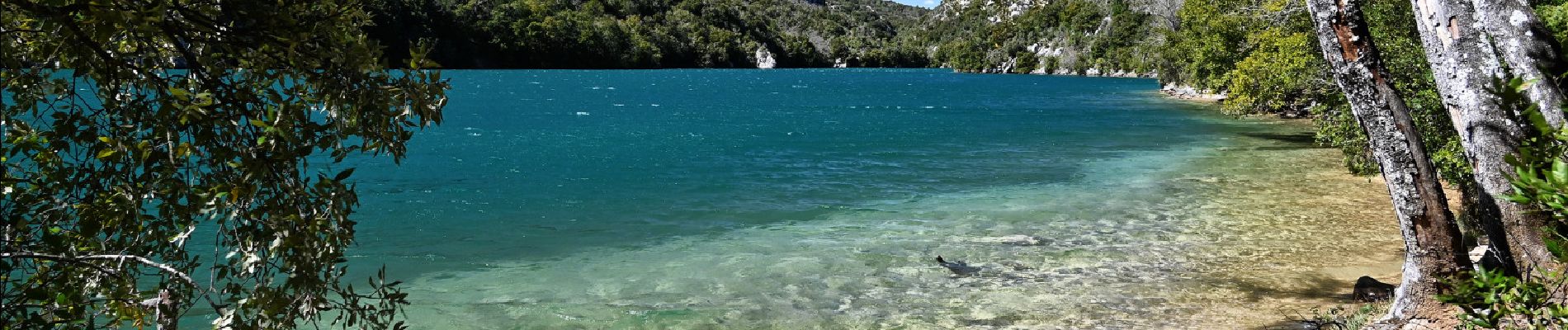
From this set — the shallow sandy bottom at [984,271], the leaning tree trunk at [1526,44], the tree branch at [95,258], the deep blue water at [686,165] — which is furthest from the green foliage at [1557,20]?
the tree branch at [95,258]

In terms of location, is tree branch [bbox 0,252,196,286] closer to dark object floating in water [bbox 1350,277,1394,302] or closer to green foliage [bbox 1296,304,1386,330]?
green foliage [bbox 1296,304,1386,330]

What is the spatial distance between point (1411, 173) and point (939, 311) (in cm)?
534

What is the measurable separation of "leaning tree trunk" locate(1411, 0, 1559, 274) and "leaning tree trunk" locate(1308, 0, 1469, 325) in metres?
0.53

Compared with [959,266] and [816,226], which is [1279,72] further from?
[959,266]

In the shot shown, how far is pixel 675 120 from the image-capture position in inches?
2077

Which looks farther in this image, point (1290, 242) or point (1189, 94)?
point (1189, 94)

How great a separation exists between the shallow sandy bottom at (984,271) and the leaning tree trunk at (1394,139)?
8.58 feet

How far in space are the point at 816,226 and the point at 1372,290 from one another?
9809 mm

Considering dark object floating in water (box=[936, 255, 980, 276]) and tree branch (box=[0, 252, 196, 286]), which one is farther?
dark object floating in water (box=[936, 255, 980, 276])

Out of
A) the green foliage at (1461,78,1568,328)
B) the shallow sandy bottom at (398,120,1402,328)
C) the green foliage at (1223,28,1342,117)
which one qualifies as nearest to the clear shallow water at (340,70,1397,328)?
the shallow sandy bottom at (398,120,1402,328)

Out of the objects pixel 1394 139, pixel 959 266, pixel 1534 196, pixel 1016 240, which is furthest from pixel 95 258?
pixel 1016 240

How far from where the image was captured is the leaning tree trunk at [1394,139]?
7.64m

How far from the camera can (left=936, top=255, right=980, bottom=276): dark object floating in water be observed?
542 inches

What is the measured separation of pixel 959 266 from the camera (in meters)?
14.2
